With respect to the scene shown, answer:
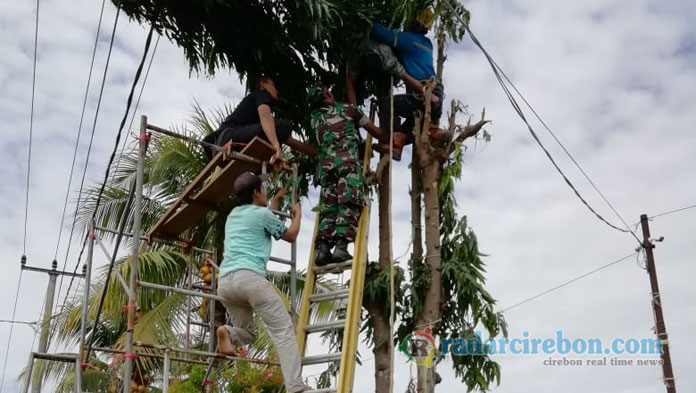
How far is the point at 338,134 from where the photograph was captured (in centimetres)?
710

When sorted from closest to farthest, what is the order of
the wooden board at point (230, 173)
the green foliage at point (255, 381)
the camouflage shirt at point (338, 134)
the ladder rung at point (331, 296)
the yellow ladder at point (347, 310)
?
1. the yellow ladder at point (347, 310)
2. the wooden board at point (230, 173)
3. the ladder rung at point (331, 296)
4. the camouflage shirt at point (338, 134)
5. the green foliage at point (255, 381)

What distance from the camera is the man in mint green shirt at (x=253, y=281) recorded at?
565 centimetres

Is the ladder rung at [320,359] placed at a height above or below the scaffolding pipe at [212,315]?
below

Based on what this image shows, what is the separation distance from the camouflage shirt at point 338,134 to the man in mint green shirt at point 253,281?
103 cm

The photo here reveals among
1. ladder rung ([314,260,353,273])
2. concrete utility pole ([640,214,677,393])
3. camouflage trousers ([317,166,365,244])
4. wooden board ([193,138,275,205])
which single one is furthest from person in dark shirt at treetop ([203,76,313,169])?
concrete utility pole ([640,214,677,393])

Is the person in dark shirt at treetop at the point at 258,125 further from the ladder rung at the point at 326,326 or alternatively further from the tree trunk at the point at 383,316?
the ladder rung at the point at 326,326

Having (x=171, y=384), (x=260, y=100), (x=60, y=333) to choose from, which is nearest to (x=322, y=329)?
(x=260, y=100)

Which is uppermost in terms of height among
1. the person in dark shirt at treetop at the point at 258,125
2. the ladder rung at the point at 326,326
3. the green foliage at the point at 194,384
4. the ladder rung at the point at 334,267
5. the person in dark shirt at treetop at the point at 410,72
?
the person in dark shirt at treetop at the point at 410,72

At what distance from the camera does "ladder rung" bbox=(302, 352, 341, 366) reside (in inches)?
240

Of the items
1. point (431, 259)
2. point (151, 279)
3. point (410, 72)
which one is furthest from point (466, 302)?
point (151, 279)

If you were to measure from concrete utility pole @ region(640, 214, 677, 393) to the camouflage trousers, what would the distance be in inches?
319

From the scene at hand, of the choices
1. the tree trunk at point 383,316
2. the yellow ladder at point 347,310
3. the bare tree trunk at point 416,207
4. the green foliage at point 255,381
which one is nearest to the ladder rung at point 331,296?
the yellow ladder at point 347,310

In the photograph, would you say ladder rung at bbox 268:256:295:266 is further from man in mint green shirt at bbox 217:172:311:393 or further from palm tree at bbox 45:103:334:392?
palm tree at bbox 45:103:334:392

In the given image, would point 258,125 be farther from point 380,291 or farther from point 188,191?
point 380,291
